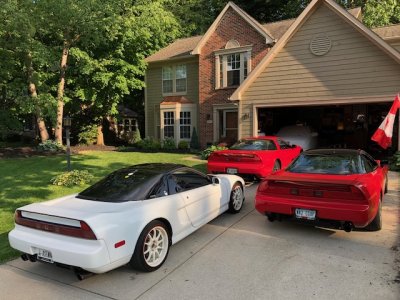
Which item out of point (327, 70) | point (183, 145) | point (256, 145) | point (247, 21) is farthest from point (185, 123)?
point (256, 145)

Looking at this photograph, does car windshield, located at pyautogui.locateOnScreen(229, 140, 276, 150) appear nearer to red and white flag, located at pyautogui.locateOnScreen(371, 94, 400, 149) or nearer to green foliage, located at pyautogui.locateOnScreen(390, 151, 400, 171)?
red and white flag, located at pyautogui.locateOnScreen(371, 94, 400, 149)

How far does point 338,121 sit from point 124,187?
17594 millimetres

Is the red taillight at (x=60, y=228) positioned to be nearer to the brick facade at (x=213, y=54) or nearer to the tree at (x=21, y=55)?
the tree at (x=21, y=55)

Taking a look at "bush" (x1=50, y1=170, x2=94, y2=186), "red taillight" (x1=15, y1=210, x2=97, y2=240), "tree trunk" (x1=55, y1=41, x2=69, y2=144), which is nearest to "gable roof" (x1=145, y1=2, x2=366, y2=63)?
"tree trunk" (x1=55, y1=41, x2=69, y2=144)

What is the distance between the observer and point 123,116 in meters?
28.1

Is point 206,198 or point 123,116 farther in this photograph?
point 123,116

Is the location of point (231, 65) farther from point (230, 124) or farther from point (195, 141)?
point (195, 141)

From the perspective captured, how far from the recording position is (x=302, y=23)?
44.9ft

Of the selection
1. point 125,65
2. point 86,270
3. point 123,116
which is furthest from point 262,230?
point 123,116

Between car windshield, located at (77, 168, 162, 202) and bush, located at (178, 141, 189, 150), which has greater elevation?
car windshield, located at (77, 168, 162, 202)

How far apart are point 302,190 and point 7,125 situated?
19702 mm

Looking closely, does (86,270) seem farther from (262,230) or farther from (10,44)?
(10,44)

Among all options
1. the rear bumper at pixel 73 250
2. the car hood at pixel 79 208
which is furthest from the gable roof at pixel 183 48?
the rear bumper at pixel 73 250

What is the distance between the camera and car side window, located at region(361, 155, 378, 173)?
615cm
